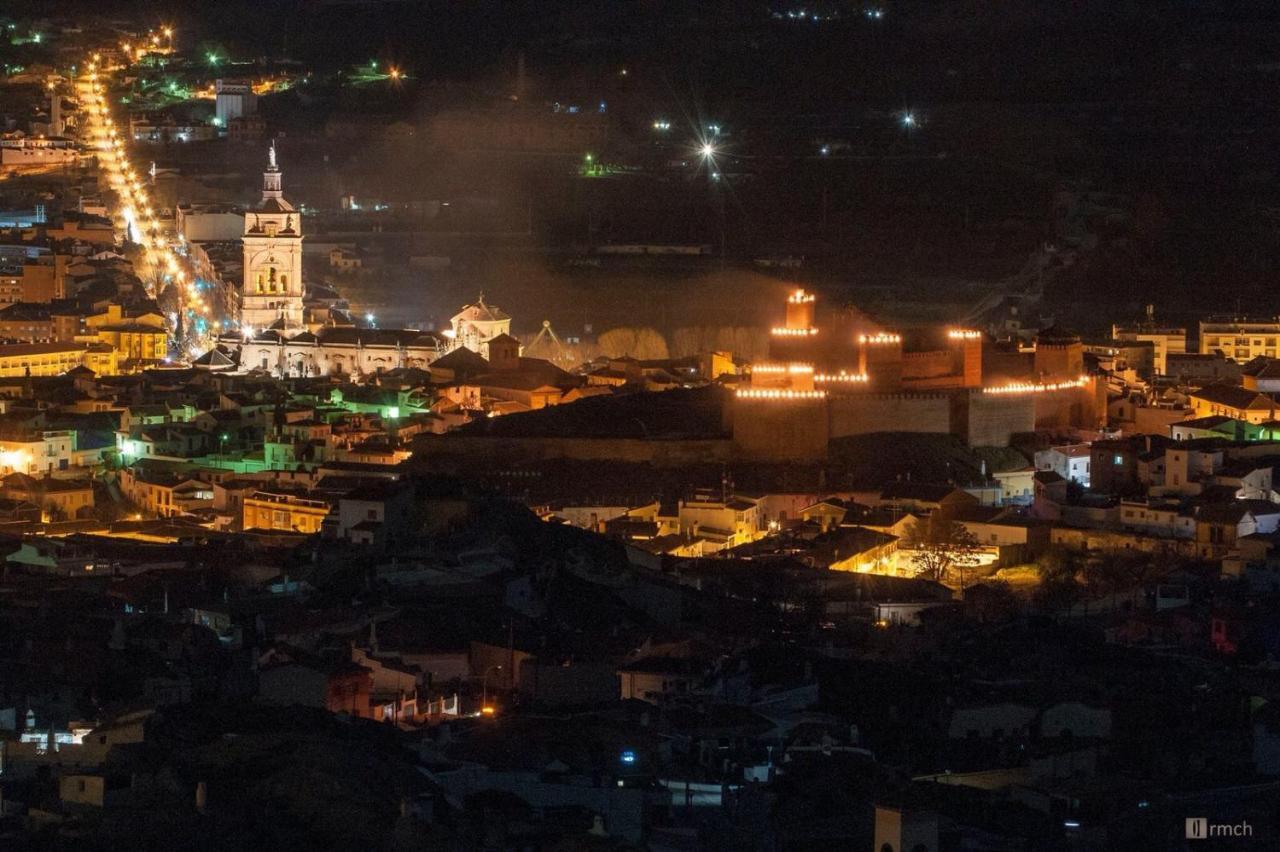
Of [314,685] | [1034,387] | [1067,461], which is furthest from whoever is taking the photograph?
[1034,387]

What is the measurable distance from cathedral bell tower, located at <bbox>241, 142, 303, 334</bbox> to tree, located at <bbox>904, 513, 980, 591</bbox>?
54.8 feet

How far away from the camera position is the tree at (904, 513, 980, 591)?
89.5 feet

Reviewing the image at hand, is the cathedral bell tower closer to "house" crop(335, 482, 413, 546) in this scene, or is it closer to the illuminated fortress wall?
the illuminated fortress wall

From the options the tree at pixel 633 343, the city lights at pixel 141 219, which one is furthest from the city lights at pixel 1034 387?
the city lights at pixel 141 219

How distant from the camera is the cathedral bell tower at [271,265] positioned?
145 feet

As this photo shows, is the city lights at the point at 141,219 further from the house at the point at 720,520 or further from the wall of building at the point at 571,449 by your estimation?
the house at the point at 720,520

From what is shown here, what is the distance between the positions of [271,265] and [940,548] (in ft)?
59.9

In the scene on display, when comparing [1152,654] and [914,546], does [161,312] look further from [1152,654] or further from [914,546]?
[1152,654]

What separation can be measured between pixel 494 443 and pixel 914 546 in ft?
18.0

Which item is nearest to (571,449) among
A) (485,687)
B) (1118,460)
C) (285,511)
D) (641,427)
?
(641,427)

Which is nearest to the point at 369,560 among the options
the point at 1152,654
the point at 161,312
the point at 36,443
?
the point at 1152,654

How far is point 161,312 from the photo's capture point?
1795 inches

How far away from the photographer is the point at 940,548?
91.2 feet

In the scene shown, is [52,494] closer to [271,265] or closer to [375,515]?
[375,515]
